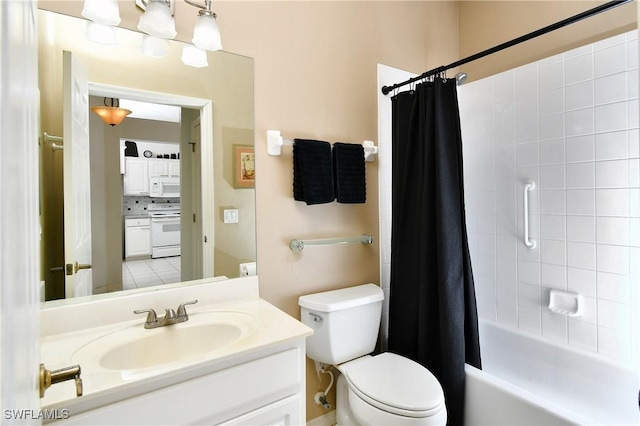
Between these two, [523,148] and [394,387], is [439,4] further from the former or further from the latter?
[394,387]

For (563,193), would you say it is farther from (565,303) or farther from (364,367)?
(364,367)

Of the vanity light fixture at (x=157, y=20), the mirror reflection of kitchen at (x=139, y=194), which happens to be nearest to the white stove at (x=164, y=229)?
the mirror reflection of kitchen at (x=139, y=194)

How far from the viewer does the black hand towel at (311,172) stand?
1.61 meters

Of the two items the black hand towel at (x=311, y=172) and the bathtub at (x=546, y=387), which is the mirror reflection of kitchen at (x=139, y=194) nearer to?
the black hand towel at (x=311, y=172)

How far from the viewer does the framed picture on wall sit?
151 centimetres

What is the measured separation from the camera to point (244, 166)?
152cm

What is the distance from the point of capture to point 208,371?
3.06 feet

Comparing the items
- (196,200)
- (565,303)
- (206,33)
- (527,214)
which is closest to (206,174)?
(196,200)

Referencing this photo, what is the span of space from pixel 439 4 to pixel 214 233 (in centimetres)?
224

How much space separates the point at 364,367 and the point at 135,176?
1330 millimetres

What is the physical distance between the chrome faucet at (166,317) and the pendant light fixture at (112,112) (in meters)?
0.74

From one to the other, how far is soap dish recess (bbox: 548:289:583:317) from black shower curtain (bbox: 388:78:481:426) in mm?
511

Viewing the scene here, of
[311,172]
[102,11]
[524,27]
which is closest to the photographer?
[102,11]

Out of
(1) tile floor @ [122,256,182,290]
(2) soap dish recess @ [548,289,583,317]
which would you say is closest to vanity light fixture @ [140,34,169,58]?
(1) tile floor @ [122,256,182,290]
